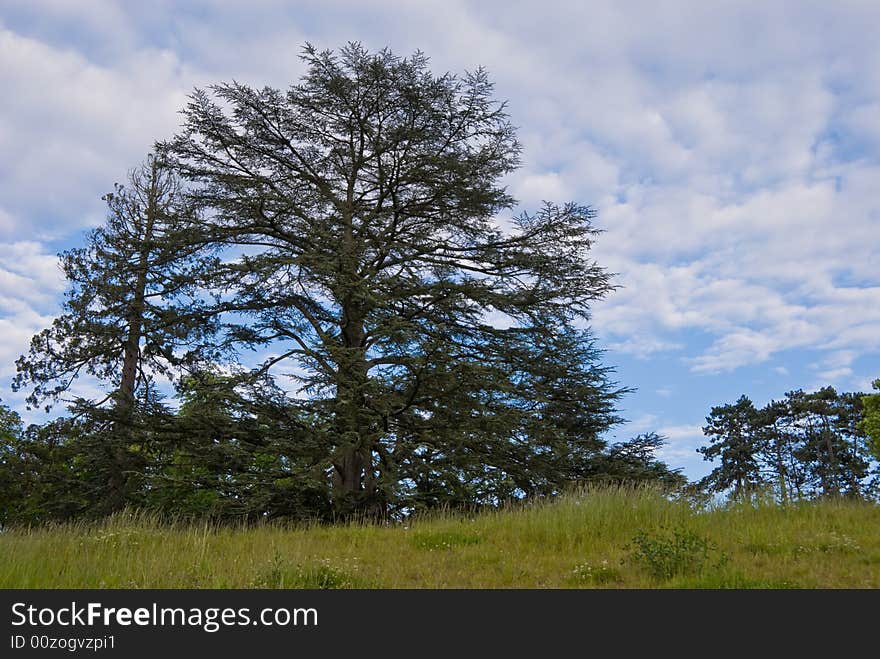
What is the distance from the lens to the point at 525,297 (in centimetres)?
1759

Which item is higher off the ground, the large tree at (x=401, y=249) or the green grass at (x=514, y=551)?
the large tree at (x=401, y=249)

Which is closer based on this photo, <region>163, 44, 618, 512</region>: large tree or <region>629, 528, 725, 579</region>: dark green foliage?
<region>629, 528, 725, 579</region>: dark green foliage

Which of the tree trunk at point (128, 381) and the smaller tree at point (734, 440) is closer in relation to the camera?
the tree trunk at point (128, 381)

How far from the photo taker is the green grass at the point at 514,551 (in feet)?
22.6

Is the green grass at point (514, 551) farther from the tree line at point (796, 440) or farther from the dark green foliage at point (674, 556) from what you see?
the tree line at point (796, 440)

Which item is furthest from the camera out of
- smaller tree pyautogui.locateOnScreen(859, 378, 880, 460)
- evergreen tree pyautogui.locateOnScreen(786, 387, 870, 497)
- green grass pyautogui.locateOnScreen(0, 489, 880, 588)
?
evergreen tree pyautogui.locateOnScreen(786, 387, 870, 497)

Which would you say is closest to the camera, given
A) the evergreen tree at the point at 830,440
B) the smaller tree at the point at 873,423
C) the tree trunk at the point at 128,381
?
the smaller tree at the point at 873,423

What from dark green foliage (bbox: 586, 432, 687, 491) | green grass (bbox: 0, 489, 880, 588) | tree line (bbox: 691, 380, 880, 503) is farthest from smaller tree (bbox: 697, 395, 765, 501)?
green grass (bbox: 0, 489, 880, 588)

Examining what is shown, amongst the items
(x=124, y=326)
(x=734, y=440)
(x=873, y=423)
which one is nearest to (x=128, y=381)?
(x=124, y=326)

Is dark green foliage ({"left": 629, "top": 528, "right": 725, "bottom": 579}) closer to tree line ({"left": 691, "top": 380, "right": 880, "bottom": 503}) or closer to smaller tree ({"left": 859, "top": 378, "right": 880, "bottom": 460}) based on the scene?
smaller tree ({"left": 859, "top": 378, "right": 880, "bottom": 460})

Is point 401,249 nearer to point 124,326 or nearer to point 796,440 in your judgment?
point 124,326

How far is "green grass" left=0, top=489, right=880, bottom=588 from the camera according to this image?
6.88 m

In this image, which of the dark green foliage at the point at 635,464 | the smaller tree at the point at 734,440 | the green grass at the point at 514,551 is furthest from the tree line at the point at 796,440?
the green grass at the point at 514,551
